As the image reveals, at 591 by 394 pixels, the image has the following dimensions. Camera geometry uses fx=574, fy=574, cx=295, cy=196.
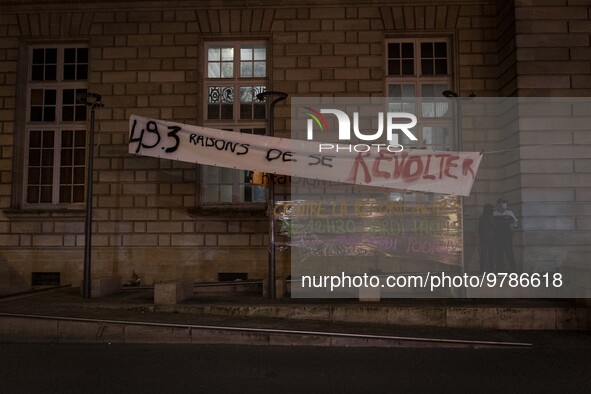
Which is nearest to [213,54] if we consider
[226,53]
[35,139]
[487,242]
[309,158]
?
[226,53]

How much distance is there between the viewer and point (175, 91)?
623 inches

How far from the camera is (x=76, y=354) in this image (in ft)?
27.8

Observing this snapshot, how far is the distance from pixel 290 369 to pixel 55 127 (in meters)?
12.0

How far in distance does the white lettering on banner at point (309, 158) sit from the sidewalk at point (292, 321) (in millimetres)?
2386

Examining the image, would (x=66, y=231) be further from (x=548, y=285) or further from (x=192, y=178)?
(x=548, y=285)

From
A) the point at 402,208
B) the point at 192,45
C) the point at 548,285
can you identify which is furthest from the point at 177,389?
the point at 192,45

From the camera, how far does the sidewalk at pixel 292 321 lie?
29.7ft

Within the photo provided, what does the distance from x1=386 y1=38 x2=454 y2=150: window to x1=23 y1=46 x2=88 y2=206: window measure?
349 inches

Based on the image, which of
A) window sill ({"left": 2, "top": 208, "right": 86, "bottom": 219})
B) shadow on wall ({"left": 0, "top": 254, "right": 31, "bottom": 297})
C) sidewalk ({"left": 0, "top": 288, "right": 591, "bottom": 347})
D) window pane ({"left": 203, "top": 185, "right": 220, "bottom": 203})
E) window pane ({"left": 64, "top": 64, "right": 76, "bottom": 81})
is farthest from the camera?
window pane ({"left": 64, "top": 64, "right": 76, "bottom": 81})

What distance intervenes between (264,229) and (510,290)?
6.51m

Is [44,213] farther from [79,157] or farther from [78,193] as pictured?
[79,157]

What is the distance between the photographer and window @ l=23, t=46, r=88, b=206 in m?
16.2

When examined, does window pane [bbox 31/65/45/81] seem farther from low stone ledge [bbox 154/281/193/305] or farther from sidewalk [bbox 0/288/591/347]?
low stone ledge [bbox 154/281/193/305]

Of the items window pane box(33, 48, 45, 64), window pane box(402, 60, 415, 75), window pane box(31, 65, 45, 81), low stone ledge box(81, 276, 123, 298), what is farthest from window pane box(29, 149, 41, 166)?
window pane box(402, 60, 415, 75)
